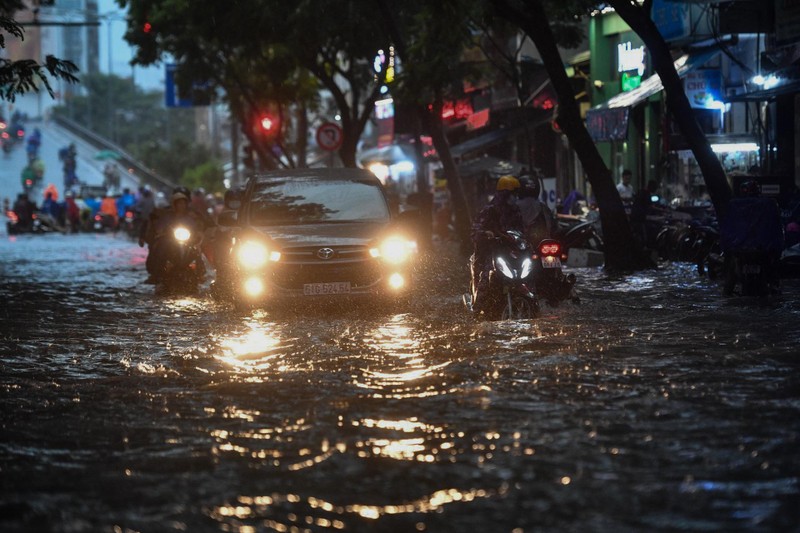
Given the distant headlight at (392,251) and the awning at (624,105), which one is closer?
the distant headlight at (392,251)

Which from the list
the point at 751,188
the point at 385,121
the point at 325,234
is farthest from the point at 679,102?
the point at 385,121

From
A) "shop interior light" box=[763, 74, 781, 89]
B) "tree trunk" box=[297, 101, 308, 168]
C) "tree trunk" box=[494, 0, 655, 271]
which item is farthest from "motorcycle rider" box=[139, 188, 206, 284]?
"tree trunk" box=[297, 101, 308, 168]

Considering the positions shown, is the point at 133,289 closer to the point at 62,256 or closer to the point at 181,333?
the point at 181,333

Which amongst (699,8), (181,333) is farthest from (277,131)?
(181,333)

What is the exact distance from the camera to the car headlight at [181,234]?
2016 cm

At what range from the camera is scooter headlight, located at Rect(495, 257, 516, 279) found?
43.3 ft

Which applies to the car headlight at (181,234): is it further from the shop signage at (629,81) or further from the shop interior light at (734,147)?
the shop signage at (629,81)

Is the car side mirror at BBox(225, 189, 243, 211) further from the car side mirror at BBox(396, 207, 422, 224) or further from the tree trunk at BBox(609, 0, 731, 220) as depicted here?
the tree trunk at BBox(609, 0, 731, 220)

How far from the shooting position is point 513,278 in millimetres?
13211

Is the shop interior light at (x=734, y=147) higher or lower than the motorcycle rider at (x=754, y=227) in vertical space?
higher

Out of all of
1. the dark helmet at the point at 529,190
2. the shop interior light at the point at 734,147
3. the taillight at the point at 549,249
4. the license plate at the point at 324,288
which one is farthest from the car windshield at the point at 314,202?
the shop interior light at the point at 734,147

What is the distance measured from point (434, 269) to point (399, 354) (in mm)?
12326

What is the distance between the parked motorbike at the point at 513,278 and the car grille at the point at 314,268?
2154 mm

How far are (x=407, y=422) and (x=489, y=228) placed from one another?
5487 mm
